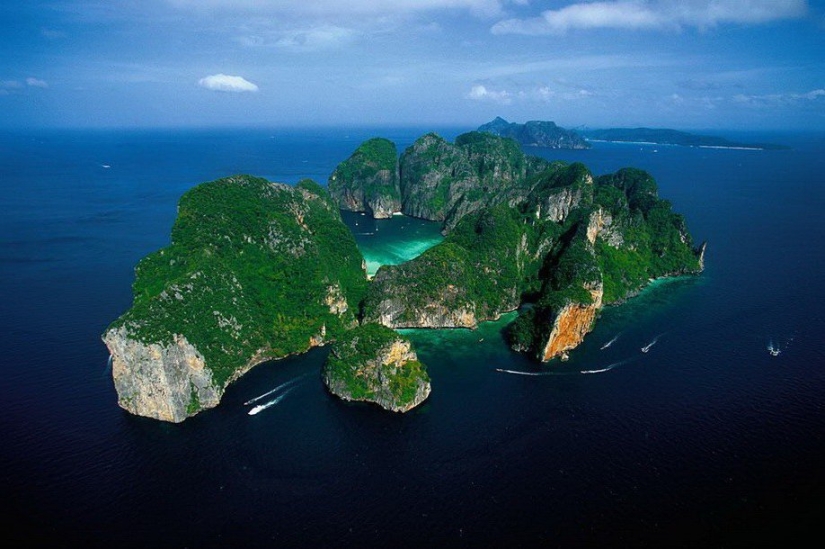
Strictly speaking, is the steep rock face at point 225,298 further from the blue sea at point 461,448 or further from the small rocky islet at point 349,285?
the blue sea at point 461,448

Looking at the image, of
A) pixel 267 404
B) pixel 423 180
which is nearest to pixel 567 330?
pixel 267 404

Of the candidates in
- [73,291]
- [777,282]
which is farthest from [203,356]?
[777,282]

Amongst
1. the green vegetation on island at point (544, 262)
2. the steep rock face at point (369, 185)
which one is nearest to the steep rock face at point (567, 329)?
the green vegetation on island at point (544, 262)

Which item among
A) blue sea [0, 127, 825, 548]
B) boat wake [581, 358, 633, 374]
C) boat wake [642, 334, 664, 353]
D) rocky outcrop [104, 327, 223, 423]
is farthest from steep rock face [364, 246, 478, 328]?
rocky outcrop [104, 327, 223, 423]

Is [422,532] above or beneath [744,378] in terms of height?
beneath

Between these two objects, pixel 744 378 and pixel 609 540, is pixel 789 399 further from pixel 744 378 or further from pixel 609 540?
pixel 609 540
